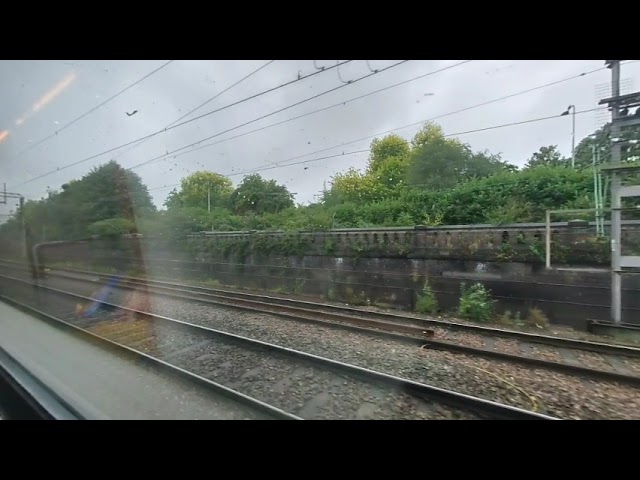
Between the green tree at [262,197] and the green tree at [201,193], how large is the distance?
1.83ft

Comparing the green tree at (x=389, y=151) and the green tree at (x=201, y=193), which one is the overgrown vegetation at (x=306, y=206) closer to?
the green tree at (x=201, y=193)

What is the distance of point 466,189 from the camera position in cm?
666

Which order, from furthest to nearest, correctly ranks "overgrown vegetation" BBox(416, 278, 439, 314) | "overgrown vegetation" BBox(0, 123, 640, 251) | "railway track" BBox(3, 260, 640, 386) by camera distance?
"overgrown vegetation" BBox(416, 278, 439, 314)
"overgrown vegetation" BBox(0, 123, 640, 251)
"railway track" BBox(3, 260, 640, 386)

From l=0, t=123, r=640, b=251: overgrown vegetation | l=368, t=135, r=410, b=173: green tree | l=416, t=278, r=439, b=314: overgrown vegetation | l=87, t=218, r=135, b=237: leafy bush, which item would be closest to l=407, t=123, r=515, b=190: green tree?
l=0, t=123, r=640, b=251: overgrown vegetation

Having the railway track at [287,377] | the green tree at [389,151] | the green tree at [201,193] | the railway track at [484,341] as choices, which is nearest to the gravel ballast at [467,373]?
the railway track at [484,341]

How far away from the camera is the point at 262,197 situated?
1070 cm

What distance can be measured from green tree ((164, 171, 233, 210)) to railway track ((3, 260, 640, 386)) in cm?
538

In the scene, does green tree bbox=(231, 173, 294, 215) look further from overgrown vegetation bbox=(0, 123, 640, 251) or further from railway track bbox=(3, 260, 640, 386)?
railway track bbox=(3, 260, 640, 386)

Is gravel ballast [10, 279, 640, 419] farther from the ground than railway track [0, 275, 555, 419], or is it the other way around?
railway track [0, 275, 555, 419]

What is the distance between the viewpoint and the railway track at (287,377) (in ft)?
7.32

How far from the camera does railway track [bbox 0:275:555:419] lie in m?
2.23

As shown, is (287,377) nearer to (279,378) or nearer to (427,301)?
(279,378)
